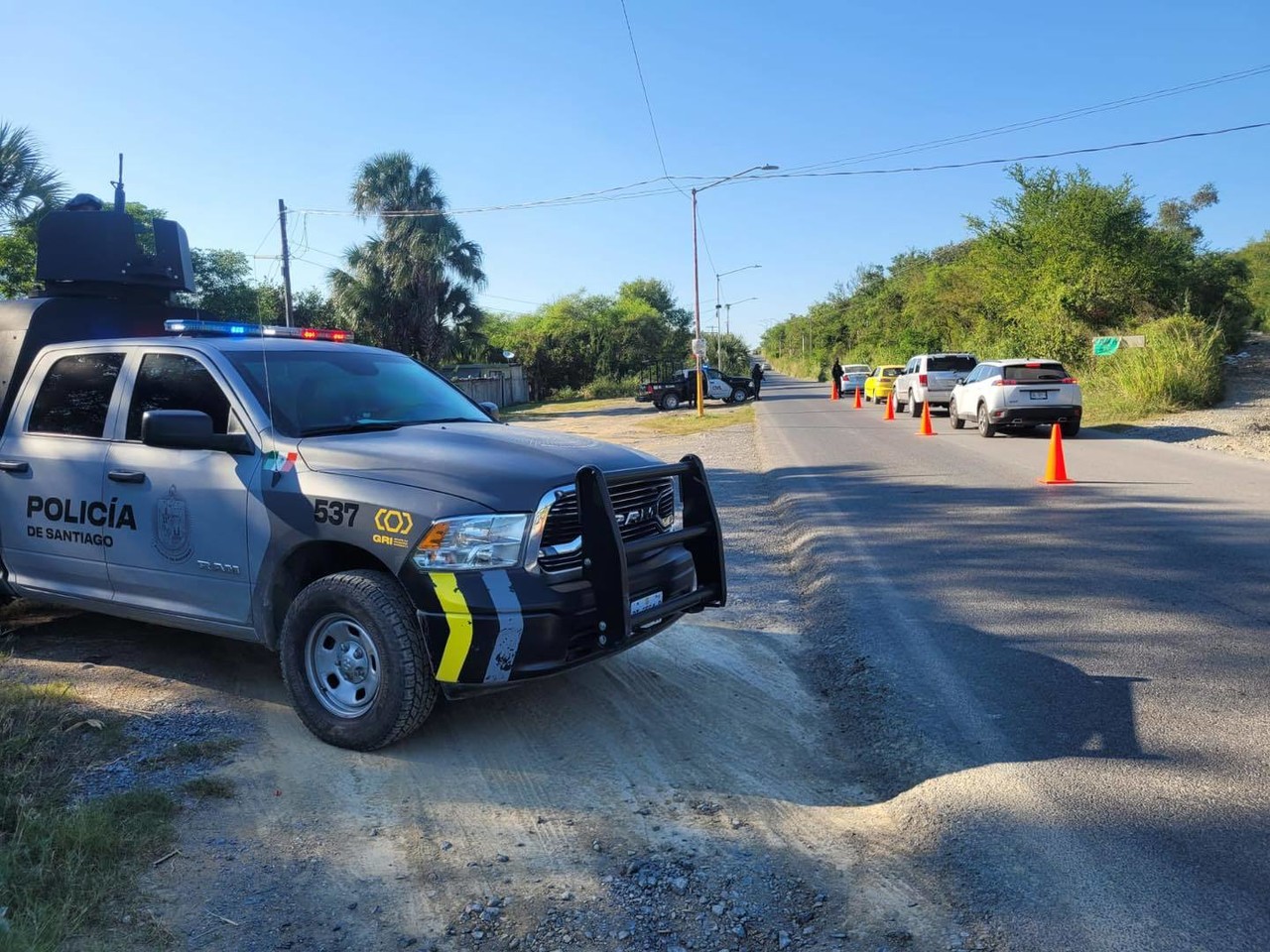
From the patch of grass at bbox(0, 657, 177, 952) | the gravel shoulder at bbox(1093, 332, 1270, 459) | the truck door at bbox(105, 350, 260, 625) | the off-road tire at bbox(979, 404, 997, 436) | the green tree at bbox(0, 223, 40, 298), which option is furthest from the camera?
the green tree at bbox(0, 223, 40, 298)

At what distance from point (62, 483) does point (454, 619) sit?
2935 mm

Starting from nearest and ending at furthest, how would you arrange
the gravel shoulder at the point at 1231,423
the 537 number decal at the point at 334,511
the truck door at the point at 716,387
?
the 537 number decal at the point at 334,511
the gravel shoulder at the point at 1231,423
the truck door at the point at 716,387

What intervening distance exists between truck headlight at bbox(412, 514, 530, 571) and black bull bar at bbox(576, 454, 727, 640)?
0.33 meters

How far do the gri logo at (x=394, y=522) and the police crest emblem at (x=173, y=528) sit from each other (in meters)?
1.32

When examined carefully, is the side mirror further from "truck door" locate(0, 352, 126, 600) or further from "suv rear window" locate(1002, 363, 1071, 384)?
"suv rear window" locate(1002, 363, 1071, 384)

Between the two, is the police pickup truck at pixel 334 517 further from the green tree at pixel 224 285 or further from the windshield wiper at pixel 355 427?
the green tree at pixel 224 285

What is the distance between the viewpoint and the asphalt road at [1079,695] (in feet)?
10.1

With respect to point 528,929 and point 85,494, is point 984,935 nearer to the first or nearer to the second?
point 528,929

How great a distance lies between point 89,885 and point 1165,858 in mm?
3531

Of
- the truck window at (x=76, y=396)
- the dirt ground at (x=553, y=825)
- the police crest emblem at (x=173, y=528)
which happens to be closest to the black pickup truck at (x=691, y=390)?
the truck window at (x=76, y=396)

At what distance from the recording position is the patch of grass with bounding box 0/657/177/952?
9.54ft

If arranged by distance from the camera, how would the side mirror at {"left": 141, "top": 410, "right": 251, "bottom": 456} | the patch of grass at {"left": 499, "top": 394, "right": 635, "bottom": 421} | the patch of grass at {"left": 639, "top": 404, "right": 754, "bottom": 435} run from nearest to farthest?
the side mirror at {"left": 141, "top": 410, "right": 251, "bottom": 456}, the patch of grass at {"left": 639, "top": 404, "right": 754, "bottom": 435}, the patch of grass at {"left": 499, "top": 394, "right": 635, "bottom": 421}

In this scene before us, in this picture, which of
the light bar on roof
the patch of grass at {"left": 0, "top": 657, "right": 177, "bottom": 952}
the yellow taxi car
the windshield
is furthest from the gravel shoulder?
the patch of grass at {"left": 0, "top": 657, "right": 177, "bottom": 952}

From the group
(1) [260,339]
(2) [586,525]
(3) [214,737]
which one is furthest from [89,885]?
(1) [260,339]
